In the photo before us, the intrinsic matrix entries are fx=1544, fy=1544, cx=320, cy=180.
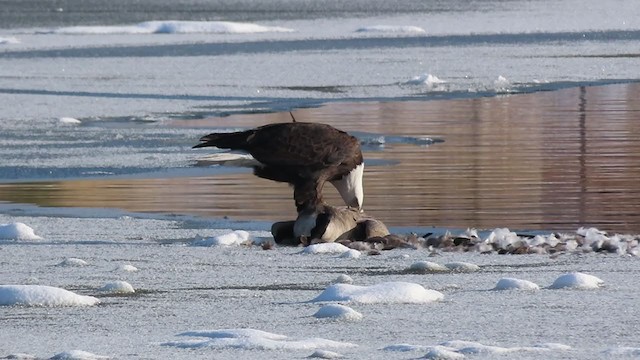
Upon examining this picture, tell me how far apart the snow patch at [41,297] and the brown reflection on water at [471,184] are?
2810 mm

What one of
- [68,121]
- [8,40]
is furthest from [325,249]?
[8,40]

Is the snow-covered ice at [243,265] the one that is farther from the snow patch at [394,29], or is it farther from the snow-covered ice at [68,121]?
the snow patch at [394,29]

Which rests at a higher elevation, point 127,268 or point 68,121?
point 127,268

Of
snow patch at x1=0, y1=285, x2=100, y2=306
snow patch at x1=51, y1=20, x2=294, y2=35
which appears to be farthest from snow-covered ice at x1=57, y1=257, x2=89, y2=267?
snow patch at x1=51, y1=20, x2=294, y2=35

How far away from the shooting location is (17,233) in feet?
24.0

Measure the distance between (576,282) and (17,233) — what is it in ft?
9.54

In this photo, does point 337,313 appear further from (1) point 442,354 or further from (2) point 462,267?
(2) point 462,267

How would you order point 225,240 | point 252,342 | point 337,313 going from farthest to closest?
point 225,240
point 337,313
point 252,342

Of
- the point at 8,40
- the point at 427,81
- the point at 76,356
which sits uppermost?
the point at 76,356

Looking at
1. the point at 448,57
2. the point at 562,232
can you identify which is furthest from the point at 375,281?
the point at 448,57

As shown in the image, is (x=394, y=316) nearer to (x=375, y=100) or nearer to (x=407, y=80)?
(x=375, y=100)

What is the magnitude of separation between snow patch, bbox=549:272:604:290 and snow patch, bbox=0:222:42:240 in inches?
109

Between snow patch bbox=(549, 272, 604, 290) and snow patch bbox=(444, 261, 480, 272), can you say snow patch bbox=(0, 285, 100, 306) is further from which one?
snow patch bbox=(549, 272, 604, 290)

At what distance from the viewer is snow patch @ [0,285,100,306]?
534 centimetres
